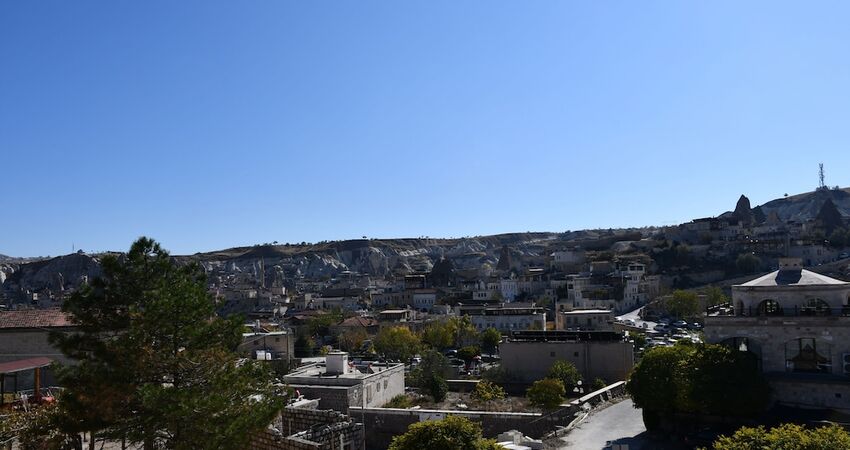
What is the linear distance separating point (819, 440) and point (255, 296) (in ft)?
330

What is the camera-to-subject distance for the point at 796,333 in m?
21.4

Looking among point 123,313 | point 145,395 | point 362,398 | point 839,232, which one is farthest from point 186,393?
point 839,232

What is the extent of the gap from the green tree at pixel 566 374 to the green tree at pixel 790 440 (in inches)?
826

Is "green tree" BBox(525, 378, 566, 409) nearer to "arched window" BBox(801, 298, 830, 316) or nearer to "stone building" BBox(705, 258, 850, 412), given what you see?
"stone building" BBox(705, 258, 850, 412)

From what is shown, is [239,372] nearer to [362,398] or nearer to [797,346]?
[362,398]

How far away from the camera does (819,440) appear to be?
1066 cm

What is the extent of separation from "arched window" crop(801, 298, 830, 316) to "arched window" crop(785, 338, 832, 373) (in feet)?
2.82

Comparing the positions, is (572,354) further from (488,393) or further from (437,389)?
(437,389)

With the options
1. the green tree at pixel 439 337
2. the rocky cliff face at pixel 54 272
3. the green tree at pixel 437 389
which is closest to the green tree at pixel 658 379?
the green tree at pixel 437 389

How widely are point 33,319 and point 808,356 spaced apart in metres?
24.4

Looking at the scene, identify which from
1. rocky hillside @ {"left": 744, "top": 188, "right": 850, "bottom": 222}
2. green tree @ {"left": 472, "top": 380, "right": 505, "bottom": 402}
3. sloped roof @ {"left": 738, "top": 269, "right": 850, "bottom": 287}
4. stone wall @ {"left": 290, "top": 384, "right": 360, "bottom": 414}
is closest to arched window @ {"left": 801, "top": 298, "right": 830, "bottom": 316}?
sloped roof @ {"left": 738, "top": 269, "right": 850, "bottom": 287}

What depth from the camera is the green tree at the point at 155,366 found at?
1170cm

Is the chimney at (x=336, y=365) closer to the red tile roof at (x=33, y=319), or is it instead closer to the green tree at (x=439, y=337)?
the red tile roof at (x=33, y=319)

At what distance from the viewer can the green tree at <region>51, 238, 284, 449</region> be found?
11.7 meters
